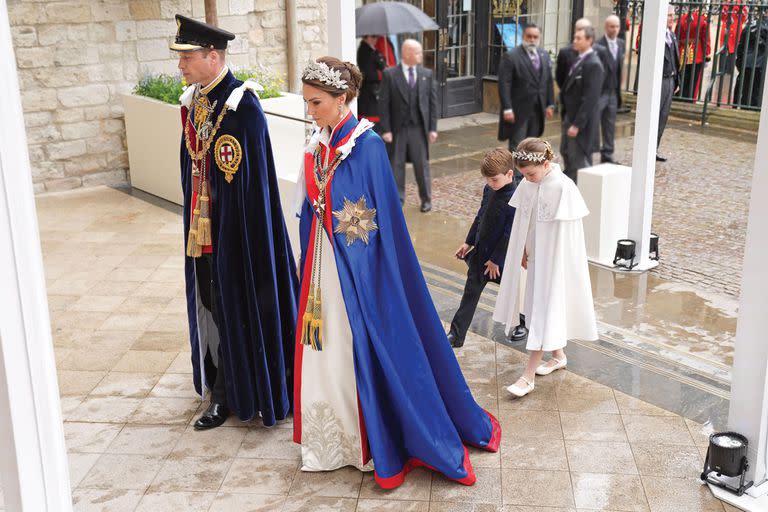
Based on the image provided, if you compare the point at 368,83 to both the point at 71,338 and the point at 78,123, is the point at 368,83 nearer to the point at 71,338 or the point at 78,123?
the point at 78,123

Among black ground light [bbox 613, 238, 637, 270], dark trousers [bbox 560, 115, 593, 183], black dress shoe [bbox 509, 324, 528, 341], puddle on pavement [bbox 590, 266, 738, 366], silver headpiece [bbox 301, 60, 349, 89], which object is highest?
silver headpiece [bbox 301, 60, 349, 89]

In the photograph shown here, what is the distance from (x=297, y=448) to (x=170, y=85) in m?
5.64

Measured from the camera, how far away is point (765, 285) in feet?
12.3

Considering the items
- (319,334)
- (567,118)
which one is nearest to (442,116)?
(567,118)

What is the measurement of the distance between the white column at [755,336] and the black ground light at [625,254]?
2940mm

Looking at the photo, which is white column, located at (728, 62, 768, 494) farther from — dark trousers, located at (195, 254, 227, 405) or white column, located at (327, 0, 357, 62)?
white column, located at (327, 0, 357, 62)

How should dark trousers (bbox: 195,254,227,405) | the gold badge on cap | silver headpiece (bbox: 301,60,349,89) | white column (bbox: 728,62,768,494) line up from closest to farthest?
white column (bbox: 728,62,768,494) < silver headpiece (bbox: 301,60,349,89) < the gold badge on cap < dark trousers (bbox: 195,254,227,405)

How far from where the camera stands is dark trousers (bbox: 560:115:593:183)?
8945mm

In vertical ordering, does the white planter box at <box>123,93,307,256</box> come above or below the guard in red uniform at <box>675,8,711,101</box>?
below

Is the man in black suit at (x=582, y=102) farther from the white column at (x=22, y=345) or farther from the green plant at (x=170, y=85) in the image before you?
the white column at (x=22, y=345)

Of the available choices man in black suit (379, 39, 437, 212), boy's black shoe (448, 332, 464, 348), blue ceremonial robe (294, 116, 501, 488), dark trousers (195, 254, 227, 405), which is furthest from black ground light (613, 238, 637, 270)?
dark trousers (195, 254, 227, 405)

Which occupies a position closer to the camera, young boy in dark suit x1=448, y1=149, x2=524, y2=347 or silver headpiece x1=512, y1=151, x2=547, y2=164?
silver headpiece x1=512, y1=151, x2=547, y2=164

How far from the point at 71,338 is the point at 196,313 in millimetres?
1494

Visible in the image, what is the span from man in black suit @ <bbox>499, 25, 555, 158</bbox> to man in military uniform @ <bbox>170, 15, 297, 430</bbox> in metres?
5.08
